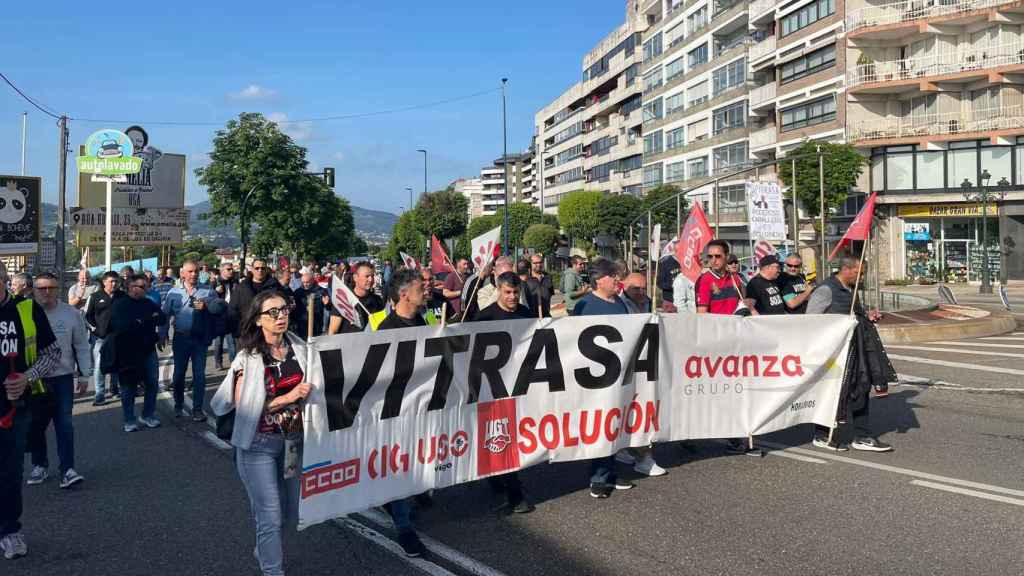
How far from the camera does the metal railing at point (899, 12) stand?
39656 mm

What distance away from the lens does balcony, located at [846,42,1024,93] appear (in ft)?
125

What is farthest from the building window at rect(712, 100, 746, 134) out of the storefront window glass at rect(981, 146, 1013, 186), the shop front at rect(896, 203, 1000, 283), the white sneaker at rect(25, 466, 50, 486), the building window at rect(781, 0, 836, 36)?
the white sneaker at rect(25, 466, 50, 486)

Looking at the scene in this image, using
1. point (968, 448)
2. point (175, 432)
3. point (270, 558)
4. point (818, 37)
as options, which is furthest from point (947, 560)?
point (818, 37)

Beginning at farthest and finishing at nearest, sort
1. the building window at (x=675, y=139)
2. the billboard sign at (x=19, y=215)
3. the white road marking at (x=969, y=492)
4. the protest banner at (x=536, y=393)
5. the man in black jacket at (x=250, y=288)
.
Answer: the building window at (x=675, y=139), the billboard sign at (x=19, y=215), the man in black jacket at (x=250, y=288), the white road marking at (x=969, y=492), the protest banner at (x=536, y=393)

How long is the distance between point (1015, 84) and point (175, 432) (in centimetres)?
4110

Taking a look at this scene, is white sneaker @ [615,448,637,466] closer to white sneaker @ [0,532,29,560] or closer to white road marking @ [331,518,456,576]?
white road marking @ [331,518,456,576]

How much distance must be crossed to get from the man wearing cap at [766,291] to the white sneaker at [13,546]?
22.4 feet

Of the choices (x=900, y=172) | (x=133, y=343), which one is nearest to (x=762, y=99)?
(x=900, y=172)

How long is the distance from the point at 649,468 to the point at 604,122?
7541cm

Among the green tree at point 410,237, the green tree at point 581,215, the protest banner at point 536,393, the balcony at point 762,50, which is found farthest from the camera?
the green tree at point 410,237

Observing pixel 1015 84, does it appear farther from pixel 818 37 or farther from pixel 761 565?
pixel 761 565

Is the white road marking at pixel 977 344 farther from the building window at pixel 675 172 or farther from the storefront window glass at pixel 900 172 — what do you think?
the building window at pixel 675 172

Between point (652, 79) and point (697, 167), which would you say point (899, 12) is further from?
point (652, 79)

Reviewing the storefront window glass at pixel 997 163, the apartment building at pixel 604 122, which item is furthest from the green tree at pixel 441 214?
the storefront window glass at pixel 997 163
